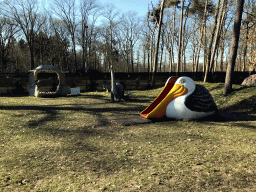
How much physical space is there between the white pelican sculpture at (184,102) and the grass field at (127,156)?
41 centimetres

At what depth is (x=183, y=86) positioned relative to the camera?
282 inches

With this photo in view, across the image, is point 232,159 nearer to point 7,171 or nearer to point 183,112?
point 183,112

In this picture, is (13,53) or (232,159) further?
(13,53)

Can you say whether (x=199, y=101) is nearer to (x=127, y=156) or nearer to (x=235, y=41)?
(x=127, y=156)

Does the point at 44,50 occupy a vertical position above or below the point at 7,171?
above

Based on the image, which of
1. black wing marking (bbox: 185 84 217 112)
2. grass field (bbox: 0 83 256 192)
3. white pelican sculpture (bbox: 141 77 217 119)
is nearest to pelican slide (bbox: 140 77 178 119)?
white pelican sculpture (bbox: 141 77 217 119)

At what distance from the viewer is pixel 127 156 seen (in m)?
4.18

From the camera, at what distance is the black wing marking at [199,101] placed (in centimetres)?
711

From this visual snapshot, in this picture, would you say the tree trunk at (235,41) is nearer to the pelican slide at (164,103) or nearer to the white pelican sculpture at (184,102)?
the white pelican sculpture at (184,102)

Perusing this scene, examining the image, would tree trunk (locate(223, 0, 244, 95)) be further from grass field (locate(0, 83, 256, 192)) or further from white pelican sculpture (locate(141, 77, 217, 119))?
white pelican sculpture (locate(141, 77, 217, 119))

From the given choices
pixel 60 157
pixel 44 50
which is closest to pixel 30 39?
pixel 44 50

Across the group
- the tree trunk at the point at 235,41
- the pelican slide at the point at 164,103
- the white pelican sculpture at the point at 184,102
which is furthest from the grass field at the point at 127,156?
the tree trunk at the point at 235,41

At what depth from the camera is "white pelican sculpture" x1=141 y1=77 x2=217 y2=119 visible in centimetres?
714

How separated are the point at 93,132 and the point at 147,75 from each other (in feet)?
51.5
